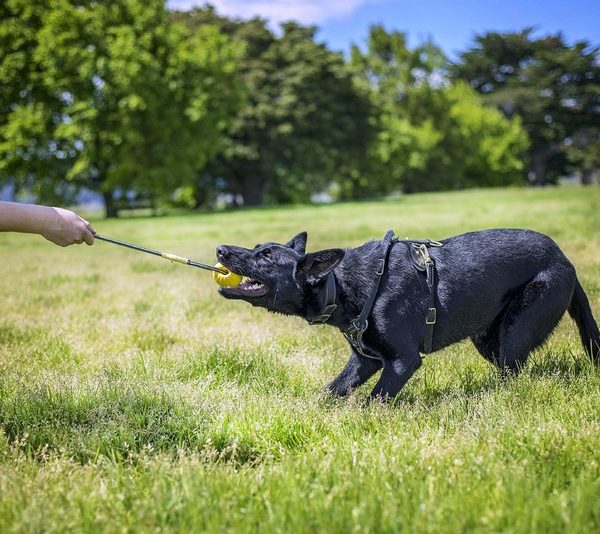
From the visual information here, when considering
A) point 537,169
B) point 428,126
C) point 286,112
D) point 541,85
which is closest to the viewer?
point 286,112

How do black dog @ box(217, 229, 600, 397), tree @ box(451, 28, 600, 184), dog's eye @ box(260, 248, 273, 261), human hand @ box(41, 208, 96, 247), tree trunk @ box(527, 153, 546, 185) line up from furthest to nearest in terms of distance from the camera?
Result: 1. tree trunk @ box(527, 153, 546, 185)
2. tree @ box(451, 28, 600, 184)
3. dog's eye @ box(260, 248, 273, 261)
4. black dog @ box(217, 229, 600, 397)
5. human hand @ box(41, 208, 96, 247)

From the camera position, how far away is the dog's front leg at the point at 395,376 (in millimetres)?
4090

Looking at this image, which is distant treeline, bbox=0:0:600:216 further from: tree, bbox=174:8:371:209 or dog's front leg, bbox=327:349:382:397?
dog's front leg, bbox=327:349:382:397

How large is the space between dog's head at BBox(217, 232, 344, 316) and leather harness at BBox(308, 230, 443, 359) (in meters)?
0.15

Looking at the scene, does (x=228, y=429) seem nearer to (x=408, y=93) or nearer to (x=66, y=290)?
(x=66, y=290)

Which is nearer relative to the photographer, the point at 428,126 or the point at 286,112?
the point at 286,112

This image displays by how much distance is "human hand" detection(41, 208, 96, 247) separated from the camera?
12.1 ft

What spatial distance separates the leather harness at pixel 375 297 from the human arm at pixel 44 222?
1.71 metres

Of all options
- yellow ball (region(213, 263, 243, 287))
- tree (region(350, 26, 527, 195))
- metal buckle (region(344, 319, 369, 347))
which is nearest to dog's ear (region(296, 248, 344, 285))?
metal buckle (region(344, 319, 369, 347))

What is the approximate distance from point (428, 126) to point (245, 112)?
25.6 metres

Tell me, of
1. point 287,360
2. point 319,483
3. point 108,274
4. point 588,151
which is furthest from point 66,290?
point 588,151

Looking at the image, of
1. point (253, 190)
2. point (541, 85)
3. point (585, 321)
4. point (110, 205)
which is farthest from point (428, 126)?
point (585, 321)

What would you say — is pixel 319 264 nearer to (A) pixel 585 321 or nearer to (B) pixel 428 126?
(A) pixel 585 321

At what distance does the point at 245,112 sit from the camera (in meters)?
42.8
